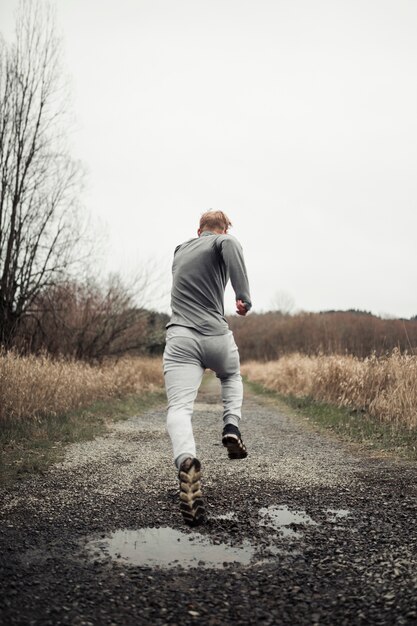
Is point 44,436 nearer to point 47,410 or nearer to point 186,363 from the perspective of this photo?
point 47,410

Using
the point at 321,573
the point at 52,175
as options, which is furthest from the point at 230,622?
the point at 52,175

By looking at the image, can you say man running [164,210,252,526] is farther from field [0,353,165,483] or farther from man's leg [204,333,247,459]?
field [0,353,165,483]

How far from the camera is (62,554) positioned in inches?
111

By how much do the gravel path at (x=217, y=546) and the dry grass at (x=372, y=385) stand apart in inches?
111

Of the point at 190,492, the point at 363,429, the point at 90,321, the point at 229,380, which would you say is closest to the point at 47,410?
the point at 363,429

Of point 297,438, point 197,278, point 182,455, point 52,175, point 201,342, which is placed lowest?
point 297,438

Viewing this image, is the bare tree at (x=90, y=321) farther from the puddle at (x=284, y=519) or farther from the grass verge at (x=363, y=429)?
the puddle at (x=284, y=519)

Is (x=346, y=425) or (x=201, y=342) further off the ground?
(x=201, y=342)

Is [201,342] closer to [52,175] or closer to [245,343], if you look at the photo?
[52,175]

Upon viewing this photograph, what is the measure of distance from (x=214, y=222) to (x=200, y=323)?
2.78ft

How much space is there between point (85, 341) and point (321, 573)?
16.1 meters

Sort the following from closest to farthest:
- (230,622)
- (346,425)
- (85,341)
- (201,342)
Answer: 1. (230,622)
2. (201,342)
3. (346,425)
4. (85,341)

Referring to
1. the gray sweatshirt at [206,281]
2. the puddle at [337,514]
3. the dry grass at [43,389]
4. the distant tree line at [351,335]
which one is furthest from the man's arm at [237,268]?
the distant tree line at [351,335]

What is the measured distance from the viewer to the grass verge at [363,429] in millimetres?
6281
